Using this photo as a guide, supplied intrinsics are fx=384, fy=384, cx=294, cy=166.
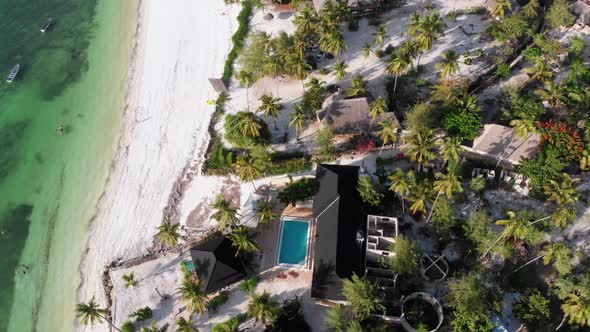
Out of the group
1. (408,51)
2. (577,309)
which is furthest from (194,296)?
(408,51)

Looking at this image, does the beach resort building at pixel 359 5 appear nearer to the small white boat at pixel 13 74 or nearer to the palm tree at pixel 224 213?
the palm tree at pixel 224 213

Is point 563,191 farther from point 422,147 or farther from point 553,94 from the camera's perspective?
point 553,94

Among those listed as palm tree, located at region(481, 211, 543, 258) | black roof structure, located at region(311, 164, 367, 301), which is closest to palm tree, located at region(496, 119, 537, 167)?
palm tree, located at region(481, 211, 543, 258)

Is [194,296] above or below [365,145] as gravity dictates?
below

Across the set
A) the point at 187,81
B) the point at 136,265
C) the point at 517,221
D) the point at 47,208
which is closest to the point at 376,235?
the point at 517,221

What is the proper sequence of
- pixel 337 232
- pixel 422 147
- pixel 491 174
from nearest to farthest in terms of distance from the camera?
1. pixel 337 232
2. pixel 422 147
3. pixel 491 174

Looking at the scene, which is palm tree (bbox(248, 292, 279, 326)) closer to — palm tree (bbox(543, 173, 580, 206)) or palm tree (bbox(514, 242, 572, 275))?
palm tree (bbox(514, 242, 572, 275))
